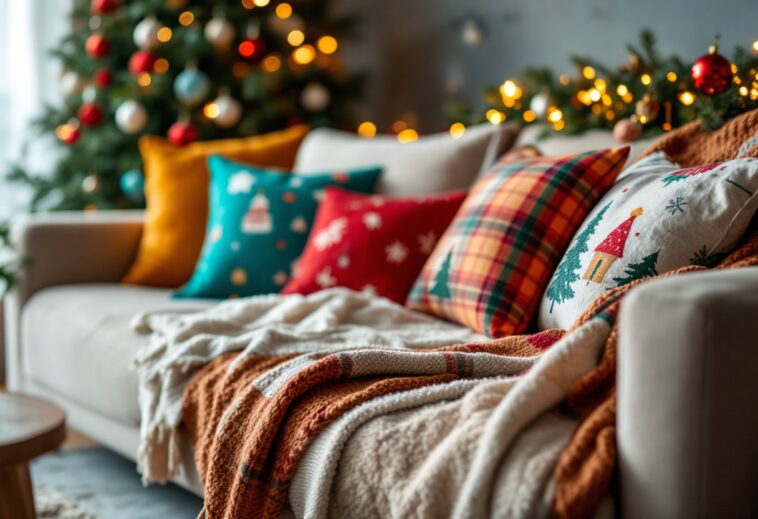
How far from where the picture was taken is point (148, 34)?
3.14 m

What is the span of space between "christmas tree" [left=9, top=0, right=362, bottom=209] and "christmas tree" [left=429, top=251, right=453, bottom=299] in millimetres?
1701

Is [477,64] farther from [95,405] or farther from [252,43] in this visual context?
[95,405]

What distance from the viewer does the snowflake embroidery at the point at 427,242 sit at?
6.39 ft

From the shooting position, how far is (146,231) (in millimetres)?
2553

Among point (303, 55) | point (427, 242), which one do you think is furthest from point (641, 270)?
point (303, 55)

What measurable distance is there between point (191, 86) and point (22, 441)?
1.94 meters

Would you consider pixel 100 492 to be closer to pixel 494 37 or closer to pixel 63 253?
pixel 63 253

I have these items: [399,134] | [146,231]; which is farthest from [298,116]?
[146,231]

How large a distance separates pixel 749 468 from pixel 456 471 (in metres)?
0.33

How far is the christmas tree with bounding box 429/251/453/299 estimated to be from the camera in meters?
1.69

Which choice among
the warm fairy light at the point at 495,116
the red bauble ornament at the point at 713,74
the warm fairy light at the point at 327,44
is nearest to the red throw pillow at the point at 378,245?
the warm fairy light at the point at 495,116

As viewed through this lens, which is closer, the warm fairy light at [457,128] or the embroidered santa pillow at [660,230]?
the embroidered santa pillow at [660,230]

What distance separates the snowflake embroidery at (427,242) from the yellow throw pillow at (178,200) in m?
0.80

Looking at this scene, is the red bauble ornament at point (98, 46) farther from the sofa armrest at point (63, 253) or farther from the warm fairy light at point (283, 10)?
the sofa armrest at point (63, 253)
